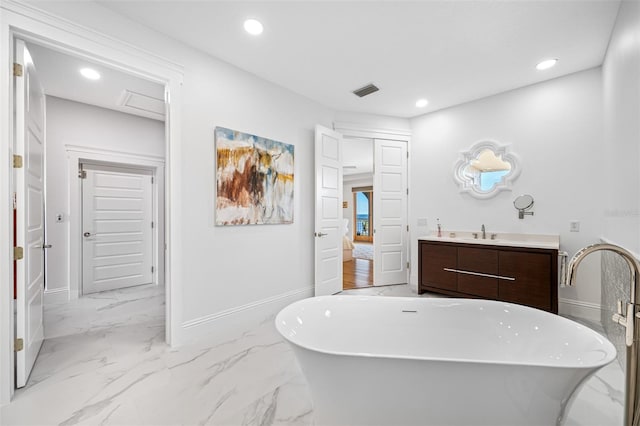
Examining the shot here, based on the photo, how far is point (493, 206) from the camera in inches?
145

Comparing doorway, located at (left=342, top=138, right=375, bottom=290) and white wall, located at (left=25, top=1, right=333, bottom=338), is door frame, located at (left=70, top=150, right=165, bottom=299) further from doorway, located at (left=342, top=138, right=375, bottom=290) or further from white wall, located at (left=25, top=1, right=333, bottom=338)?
doorway, located at (left=342, top=138, right=375, bottom=290)

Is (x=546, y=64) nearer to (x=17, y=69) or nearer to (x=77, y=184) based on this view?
(x=17, y=69)

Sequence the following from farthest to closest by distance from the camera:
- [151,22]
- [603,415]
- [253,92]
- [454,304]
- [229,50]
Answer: [253,92], [229,50], [151,22], [454,304], [603,415]

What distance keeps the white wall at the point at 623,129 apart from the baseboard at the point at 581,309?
813 millimetres

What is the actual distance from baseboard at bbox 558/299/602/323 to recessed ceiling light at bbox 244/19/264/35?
158 inches

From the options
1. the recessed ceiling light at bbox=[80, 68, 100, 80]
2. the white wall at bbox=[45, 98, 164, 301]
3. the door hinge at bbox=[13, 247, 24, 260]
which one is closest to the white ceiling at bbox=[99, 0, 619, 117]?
the recessed ceiling light at bbox=[80, 68, 100, 80]

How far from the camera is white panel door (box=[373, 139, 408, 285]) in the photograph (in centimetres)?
429

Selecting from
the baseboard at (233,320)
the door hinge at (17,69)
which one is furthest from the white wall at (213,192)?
the door hinge at (17,69)

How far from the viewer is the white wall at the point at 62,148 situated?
3607 mm

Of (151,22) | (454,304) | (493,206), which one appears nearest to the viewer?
(454,304)

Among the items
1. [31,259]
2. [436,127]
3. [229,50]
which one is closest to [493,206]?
[436,127]

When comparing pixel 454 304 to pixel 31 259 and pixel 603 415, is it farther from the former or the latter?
pixel 31 259

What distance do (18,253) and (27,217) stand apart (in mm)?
252

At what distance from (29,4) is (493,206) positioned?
4.58m
